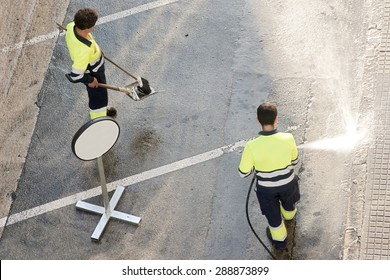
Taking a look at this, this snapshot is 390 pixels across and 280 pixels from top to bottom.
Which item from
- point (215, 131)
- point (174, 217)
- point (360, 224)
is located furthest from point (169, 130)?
point (360, 224)

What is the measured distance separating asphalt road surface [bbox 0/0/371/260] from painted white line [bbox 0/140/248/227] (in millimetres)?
13

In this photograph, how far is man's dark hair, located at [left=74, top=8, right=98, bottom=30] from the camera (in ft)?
29.9

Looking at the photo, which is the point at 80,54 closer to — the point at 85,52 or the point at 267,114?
the point at 85,52

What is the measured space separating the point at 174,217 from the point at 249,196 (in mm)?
872

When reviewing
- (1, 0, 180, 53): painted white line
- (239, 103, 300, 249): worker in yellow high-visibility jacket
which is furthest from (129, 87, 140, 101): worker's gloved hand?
(239, 103, 300, 249): worker in yellow high-visibility jacket

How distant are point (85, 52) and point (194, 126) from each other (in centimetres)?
176

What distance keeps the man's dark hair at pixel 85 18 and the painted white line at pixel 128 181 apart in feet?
6.14

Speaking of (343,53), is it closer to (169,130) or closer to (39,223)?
(169,130)

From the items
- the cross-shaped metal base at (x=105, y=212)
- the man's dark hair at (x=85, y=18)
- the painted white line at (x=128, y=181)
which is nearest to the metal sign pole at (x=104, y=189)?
the cross-shaped metal base at (x=105, y=212)

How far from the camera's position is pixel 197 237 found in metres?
9.37

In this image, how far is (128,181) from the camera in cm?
992

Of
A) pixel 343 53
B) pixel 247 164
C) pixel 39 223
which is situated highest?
pixel 247 164

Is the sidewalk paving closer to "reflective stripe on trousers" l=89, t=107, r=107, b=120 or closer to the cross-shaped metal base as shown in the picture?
the cross-shaped metal base

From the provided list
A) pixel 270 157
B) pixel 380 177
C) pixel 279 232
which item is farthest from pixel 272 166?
pixel 380 177
